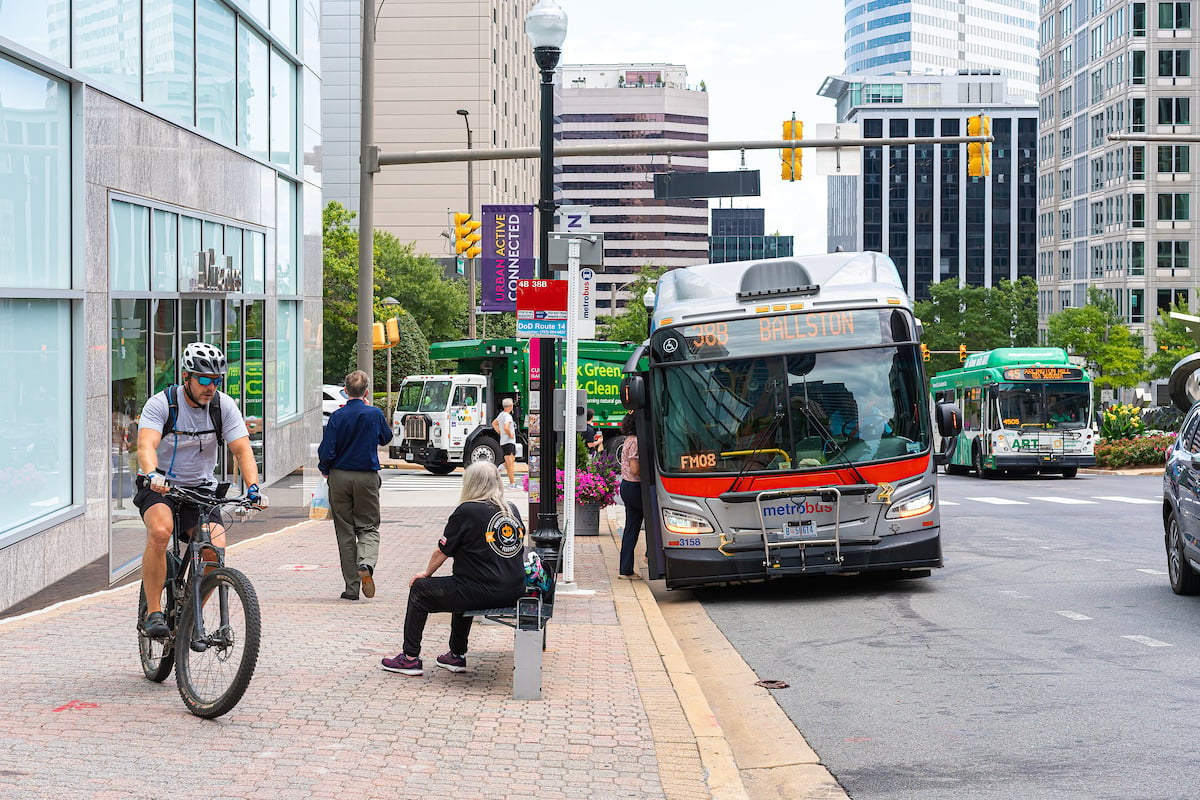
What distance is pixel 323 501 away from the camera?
43.3 ft

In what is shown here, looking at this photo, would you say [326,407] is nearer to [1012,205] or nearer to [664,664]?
[664,664]

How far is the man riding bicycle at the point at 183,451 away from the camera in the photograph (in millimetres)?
7336

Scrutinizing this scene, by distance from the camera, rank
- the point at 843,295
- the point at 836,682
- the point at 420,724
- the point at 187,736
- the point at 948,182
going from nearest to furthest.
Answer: the point at 187,736 < the point at 420,724 < the point at 836,682 < the point at 843,295 < the point at 948,182

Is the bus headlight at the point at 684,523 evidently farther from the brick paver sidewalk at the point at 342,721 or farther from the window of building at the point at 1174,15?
the window of building at the point at 1174,15

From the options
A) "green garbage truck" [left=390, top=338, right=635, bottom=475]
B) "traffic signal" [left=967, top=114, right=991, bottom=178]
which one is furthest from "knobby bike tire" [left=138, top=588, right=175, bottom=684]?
"green garbage truck" [left=390, top=338, right=635, bottom=475]

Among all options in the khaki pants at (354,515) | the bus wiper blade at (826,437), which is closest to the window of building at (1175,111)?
the bus wiper blade at (826,437)

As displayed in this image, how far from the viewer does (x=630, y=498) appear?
1479 centimetres

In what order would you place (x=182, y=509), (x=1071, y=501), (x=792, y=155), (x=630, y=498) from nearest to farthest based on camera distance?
(x=182, y=509)
(x=630, y=498)
(x=792, y=155)
(x=1071, y=501)

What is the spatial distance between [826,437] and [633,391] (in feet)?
6.18

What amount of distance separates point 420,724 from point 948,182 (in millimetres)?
174761

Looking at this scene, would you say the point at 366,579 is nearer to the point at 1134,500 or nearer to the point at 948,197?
the point at 1134,500

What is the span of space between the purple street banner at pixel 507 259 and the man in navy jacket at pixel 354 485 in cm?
561

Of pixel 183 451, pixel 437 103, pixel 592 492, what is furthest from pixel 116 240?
pixel 437 103

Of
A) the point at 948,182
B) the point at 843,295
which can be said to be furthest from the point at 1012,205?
the point at 843,295
